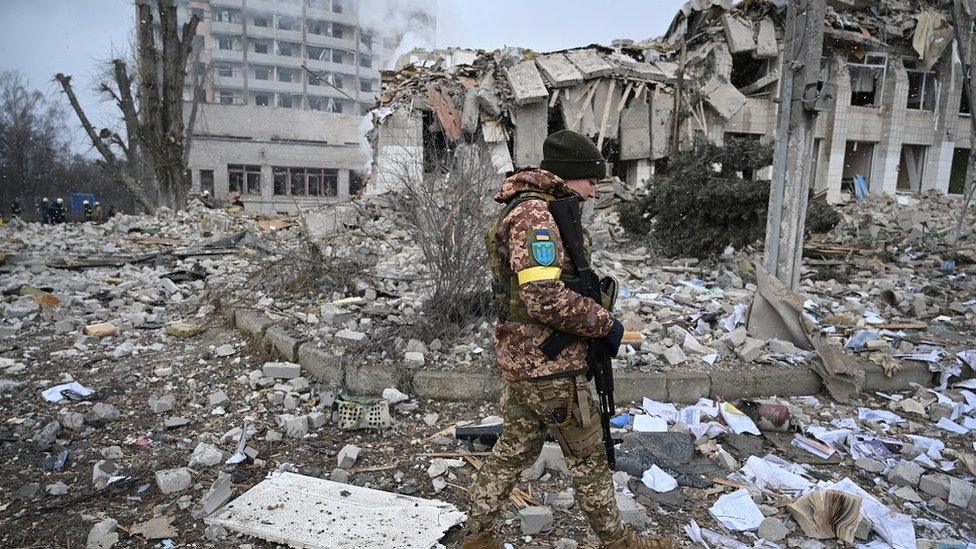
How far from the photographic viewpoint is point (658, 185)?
27.1 ft

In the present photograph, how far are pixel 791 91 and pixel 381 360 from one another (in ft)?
15.6

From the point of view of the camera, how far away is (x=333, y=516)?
2.70 meters

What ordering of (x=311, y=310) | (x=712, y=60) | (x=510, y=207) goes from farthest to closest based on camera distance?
(x=712, y=60), (x=311, y=310), (x=510, y=207)

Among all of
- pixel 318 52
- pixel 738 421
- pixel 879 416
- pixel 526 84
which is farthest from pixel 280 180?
pixel 879 416

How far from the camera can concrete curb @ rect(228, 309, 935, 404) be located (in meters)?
4.02

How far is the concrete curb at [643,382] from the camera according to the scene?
402 cm

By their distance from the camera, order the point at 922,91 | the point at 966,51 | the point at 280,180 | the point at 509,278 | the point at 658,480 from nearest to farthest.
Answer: the point at 509,278 → the point at 658,480 → the point at 966,51 → the point at 922,91 → the point at 280,180

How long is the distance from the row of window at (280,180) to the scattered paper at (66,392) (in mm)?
27714

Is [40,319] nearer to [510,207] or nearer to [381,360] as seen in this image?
[381,360]

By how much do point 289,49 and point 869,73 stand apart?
42551 millimetres

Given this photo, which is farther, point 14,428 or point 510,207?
point 14,428

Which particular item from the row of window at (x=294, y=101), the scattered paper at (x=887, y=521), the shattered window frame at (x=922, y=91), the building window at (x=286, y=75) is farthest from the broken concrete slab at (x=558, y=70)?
the building window at (x=286, y=75)

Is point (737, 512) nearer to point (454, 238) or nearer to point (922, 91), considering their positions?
point (454, 238)

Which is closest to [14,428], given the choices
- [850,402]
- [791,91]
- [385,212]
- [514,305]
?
[514,305]
